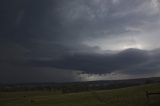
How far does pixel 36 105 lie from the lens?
74.6 m

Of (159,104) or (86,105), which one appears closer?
(159,104)

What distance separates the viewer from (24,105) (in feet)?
254

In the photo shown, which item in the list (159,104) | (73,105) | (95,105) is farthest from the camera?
(73,105)

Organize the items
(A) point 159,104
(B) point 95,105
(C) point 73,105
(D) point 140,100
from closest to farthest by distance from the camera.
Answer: (A) point 159,104 < (D) point 140,100 < (B) point 95,105 < (C) point 73,105

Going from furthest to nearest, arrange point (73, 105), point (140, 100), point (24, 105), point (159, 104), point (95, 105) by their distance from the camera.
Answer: point (24, 105) < point (73, 105) < point (95, 105) < point (140, 100) < point (159, 104)

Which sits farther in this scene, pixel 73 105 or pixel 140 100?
pixel 73 105

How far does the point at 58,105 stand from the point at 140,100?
63.8 ft

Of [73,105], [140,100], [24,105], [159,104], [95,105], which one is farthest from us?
[24,105]

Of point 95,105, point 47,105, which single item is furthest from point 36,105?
point 95,105

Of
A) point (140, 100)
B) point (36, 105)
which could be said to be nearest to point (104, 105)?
point (140, 100)

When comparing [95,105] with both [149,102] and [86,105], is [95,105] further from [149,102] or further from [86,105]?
[149,102]

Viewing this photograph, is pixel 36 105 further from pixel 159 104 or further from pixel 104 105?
pixel 159 104

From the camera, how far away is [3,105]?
82062 mm

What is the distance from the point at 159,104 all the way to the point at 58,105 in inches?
987
